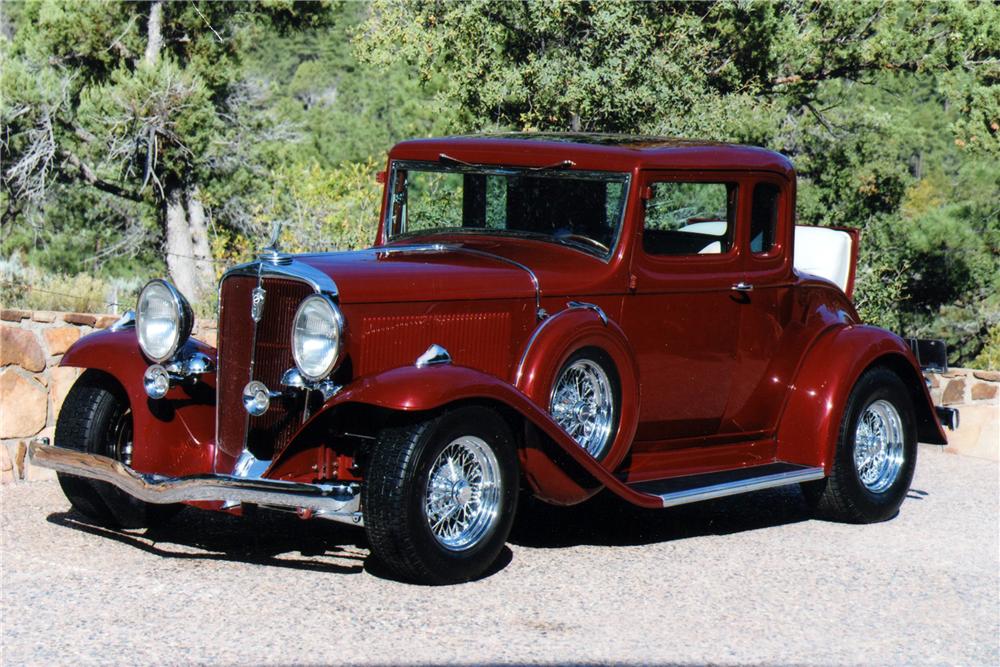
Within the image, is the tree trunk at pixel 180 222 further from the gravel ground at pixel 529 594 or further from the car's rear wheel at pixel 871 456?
the car's rear wheel at pixel 871 456

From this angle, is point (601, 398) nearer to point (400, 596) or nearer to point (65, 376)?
point (400, 596)

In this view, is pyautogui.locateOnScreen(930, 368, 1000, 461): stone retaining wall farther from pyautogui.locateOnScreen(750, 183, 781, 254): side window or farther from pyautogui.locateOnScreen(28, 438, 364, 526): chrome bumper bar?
pyautogui.locateOnScreen(28, 438, 364, 526): chrome bumper bar

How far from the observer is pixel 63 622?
15.0ft

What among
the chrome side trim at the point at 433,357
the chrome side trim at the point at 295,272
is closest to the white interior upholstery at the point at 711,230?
the chrome side trim at the point at 433,357

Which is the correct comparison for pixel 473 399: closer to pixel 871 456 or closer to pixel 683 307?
pixel 683 307

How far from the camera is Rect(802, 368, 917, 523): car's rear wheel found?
6.75m

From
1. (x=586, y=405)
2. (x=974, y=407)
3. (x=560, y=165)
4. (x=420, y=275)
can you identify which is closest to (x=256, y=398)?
(x=420, y=275)

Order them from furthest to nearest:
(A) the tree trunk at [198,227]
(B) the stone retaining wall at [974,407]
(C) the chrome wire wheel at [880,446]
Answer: (A) the tree trunk at [198,227] < (B) the stone retaining wall at [974,407] < (C) the chrome wire wheel at [880,446]

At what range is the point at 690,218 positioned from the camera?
6.98 meters

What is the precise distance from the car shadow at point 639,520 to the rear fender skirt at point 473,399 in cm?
60

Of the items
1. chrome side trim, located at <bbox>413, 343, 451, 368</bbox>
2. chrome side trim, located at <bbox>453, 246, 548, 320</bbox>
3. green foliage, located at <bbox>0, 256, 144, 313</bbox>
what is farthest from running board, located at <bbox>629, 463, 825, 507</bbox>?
green foliage, located at <bbox>0, 256, 144, 313</bbox>

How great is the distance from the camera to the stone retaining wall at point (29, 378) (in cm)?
723

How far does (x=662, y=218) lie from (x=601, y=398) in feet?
3.78

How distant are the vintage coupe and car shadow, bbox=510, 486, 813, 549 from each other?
1.16 feet
